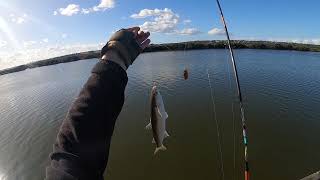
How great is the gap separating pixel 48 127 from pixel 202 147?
9.50 metres

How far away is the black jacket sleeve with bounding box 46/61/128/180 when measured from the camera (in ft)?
4.80

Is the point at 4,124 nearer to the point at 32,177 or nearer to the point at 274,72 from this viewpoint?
the point at 32,177

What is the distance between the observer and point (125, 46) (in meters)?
1.82

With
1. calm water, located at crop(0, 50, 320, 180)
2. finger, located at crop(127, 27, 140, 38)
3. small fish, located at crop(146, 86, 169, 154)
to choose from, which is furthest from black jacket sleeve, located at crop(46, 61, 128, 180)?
calm water, located at crop(0, 50, 320, 180)

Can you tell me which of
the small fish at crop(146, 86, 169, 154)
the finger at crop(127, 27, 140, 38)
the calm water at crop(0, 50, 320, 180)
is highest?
the finger at crop(127, 27, 140, 38)

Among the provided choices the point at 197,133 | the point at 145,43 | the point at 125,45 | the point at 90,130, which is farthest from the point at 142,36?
the point at 197,133

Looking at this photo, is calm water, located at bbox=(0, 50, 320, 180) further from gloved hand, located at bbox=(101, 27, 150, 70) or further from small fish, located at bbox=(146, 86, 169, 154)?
gloved hand, located at bbox=(101, 27, 150, 70)

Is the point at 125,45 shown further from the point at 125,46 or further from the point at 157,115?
the point at 157,115

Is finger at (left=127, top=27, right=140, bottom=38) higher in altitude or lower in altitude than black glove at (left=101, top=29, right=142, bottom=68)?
higher

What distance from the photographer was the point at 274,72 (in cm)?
3047

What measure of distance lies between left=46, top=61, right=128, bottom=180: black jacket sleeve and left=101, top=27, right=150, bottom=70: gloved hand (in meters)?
0.13

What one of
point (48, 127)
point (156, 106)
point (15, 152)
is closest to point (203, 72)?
point (48, 127)

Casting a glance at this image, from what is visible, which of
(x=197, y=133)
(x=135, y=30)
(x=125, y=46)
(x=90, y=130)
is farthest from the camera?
(x=197, y=133)

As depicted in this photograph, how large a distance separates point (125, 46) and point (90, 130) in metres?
0.57
